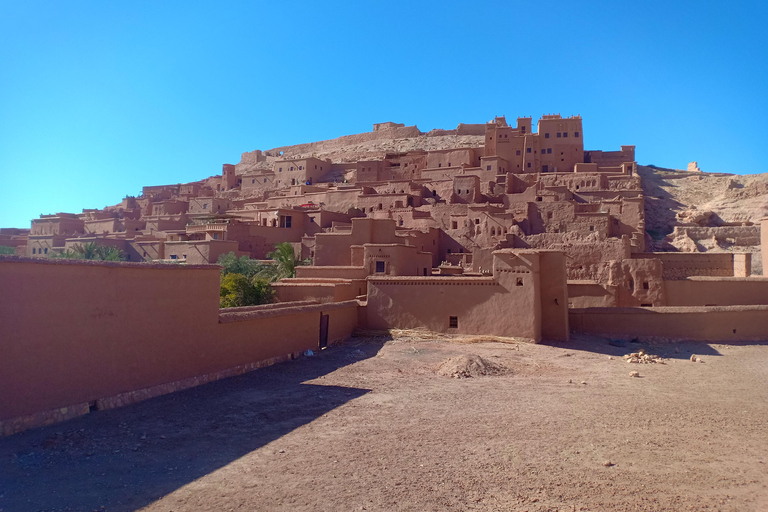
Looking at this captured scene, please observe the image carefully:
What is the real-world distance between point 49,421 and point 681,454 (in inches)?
296

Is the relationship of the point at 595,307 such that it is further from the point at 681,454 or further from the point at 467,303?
the point at 681,454

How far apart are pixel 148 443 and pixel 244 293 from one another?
11.0 m

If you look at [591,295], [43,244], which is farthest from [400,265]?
[43,244]

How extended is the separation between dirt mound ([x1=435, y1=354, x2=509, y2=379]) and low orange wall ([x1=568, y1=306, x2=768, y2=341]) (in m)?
6.62

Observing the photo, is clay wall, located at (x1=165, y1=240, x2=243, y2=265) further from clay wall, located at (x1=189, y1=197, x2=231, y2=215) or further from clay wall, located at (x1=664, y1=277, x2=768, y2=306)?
clay wall, located at (x1=664, y1=277, x2=768, y2=306)

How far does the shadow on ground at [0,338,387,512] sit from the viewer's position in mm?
4922

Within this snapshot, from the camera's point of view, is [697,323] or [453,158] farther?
[453,158]

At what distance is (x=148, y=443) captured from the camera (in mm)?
6324

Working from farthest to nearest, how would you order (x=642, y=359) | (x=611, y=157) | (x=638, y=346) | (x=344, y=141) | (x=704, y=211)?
(x=344, y=141), (x=611, y=157), (x=704, y=211), (x=638, y=346), (x=642, y=359)

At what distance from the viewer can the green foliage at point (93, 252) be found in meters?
27.5

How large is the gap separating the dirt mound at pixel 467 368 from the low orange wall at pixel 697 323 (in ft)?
21.7

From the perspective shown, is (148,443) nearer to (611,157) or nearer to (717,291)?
(717,291)

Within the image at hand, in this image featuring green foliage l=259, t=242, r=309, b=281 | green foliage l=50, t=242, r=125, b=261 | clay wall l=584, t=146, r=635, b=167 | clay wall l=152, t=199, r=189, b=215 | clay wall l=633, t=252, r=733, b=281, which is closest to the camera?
clay wall l=633, t=252, r=733, b=281

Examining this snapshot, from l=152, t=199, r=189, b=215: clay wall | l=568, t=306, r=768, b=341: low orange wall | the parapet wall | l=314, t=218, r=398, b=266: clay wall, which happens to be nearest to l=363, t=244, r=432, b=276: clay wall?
l=314, t=218, r=398, b=266: clay wall
